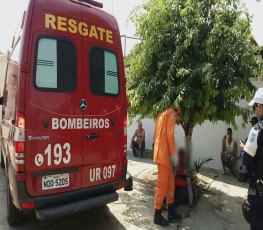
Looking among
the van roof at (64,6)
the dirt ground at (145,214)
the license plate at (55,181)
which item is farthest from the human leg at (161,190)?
the van roof at (64,6)

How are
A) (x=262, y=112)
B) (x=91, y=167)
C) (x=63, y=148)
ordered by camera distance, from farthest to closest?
(x=91, y=167) < (x=63, y=148) < (x=262, y=112)

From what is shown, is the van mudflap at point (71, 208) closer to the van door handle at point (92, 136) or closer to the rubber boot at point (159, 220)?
the van door handle at point (92, 136)

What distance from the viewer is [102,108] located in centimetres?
393

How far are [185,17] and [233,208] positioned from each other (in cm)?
336

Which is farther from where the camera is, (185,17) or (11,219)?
(185,17)

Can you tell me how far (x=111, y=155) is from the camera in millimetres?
4027

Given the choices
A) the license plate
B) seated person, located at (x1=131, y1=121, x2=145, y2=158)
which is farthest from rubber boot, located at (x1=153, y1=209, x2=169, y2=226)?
seated person, located at (x1=131, y1=121, x2=145, y2=158)

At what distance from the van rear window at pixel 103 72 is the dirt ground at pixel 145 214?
1.87 m

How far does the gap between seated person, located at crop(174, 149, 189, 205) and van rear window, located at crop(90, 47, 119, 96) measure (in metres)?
1.65

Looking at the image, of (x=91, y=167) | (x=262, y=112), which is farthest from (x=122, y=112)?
(x=262, y=112)

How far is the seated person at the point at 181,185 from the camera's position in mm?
4953

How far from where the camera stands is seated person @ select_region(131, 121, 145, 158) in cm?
962

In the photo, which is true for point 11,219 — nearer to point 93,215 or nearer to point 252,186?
point 93,215

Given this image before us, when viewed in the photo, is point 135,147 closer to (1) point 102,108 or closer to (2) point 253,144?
(1) point 102,108
